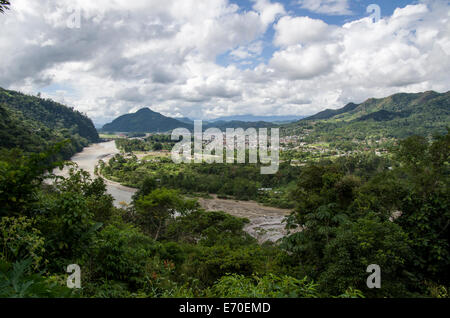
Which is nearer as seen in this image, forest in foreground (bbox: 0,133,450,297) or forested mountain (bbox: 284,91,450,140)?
forest in foreground (bbox: 0,133,450,297)

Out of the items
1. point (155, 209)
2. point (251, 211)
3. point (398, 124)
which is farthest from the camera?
point (398, 124)

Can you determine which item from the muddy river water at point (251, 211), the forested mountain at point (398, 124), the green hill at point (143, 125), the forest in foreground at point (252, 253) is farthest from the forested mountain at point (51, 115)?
the forested mountain at point (398, 124)

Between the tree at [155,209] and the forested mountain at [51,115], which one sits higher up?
the forested mountain at [51,115]

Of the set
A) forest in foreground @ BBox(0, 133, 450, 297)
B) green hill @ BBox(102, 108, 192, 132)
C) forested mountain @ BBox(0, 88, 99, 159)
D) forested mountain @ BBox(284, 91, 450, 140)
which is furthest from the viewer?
green hill @ BBox(102, 108, 192, 132)

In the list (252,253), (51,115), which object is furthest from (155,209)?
(51,115)

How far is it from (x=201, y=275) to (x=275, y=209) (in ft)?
87.8

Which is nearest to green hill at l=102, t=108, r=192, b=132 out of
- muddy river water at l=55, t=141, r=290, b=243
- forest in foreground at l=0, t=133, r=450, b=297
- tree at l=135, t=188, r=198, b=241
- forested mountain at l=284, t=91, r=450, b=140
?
forested mountain at l=284, t=91, r=450, b=140

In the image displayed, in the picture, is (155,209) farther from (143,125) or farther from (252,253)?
(143,125)

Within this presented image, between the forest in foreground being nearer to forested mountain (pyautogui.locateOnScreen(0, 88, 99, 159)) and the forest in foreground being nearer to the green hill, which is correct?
forested mountain (pyautogui.locateOnScreen(0, 88, 99, 159))

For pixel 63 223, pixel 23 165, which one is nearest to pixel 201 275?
pixel 63 223

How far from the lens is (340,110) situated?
196875 millimetres

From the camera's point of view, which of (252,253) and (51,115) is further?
(51,115)

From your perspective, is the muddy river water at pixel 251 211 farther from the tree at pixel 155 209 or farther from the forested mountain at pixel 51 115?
the forested mountain at pixel 51 115
